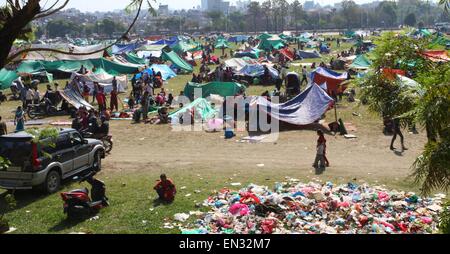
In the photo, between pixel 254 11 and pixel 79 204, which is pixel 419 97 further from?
pixel 254 11

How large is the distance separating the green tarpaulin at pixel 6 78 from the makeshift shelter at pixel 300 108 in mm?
18009

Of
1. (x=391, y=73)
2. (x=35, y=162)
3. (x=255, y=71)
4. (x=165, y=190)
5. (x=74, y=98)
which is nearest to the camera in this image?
(x=391, y=73)

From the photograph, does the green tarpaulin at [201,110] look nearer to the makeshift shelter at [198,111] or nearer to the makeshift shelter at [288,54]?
the makeshift shelter at [198,111]

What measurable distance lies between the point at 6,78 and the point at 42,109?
9114mm

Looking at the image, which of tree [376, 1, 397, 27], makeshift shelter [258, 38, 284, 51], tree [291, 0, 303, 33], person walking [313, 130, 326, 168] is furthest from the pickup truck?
tree [376, 1, 397, 27]

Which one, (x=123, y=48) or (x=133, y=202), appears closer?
(x=133, y=202)

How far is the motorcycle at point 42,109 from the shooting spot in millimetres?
21953

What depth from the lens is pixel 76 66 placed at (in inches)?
1432

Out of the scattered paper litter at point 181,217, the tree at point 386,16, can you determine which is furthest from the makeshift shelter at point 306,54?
the tree at point 386,16

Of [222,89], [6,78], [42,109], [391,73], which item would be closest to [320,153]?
[391,73]

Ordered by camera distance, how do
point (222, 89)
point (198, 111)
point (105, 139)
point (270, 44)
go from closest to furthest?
point (105, 139) → point (198, 111) → point (222, 89) → point (270, 44)

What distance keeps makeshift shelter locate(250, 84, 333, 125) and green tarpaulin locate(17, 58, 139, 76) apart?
60.9ft
